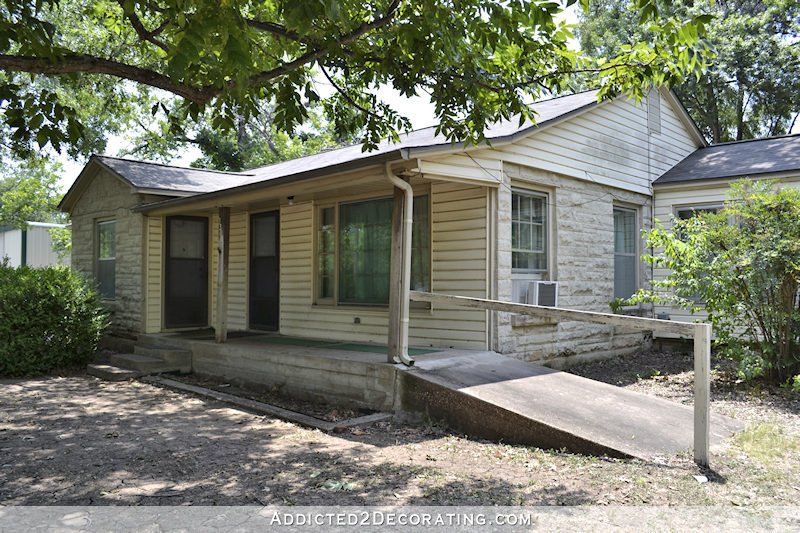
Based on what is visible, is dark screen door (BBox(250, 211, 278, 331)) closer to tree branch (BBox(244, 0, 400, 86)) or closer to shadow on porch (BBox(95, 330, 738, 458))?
shadow on porch (BBox(95, 330, 738, 458))

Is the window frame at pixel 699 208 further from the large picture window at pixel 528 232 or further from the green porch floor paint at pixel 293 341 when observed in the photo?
the green porch floor paint at pixel 293 341

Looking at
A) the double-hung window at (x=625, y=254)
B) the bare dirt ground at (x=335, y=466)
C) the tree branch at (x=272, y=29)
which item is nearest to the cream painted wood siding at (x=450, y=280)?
the bare dirt ground at (x=335, y=466)

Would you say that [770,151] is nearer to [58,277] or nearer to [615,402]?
[615,402]

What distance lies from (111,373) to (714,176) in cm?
1052

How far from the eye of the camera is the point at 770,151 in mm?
11297

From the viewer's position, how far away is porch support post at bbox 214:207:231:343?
31.7 feet

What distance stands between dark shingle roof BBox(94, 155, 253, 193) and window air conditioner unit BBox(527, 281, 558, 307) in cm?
→ 665

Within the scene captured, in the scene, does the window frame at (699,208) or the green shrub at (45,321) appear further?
the window frame at (699,208)

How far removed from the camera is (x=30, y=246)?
87.5 ft

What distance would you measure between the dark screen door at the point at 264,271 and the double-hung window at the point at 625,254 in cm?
604

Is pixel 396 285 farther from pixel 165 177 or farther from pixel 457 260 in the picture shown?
pixel 165 177

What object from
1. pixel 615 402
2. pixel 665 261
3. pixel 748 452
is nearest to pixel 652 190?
pixel 665 261

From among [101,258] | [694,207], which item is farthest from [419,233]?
[101,258]

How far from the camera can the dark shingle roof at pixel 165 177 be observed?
1151 cm
